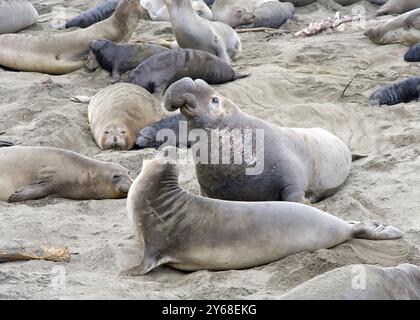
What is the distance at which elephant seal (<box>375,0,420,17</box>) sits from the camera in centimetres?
1155

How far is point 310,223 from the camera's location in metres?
4.65

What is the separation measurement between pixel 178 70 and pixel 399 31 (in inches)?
112

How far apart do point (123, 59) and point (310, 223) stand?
4.66 m

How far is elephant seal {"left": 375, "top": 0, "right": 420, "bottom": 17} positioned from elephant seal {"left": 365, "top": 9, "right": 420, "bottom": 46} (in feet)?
4.24

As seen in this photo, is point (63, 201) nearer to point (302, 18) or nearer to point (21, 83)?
point (21, 83)

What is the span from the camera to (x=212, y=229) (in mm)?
4523

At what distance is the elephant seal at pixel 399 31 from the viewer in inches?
396

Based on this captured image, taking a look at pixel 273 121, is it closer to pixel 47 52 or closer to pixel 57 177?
pixel 57 177

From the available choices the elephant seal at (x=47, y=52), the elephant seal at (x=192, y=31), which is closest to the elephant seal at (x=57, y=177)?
the elephant seal at (x=47, y=52)

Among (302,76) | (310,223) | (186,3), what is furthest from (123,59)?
(310,223)

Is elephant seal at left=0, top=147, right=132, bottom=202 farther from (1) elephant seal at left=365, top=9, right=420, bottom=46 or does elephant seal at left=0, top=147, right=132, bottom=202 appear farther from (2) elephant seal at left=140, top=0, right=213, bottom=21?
(2) elephant seal at left=140, top=0, right=213, bottom=21

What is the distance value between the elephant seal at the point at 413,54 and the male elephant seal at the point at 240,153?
3.88 metres

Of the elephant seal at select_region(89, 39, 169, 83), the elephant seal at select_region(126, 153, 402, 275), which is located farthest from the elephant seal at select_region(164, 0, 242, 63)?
the elephant seal at select_region(126, 153, 402, 275)

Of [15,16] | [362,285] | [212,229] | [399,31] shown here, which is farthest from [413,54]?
[362,285]
